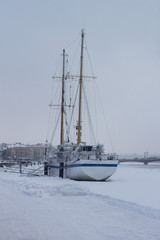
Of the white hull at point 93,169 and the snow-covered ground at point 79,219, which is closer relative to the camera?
the snow-covered ground at point 79,219

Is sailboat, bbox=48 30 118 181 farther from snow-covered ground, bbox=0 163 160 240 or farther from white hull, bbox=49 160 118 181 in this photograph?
snow-covered ground, bbox=0 163 160 240

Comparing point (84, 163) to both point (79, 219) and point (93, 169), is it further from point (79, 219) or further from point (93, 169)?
point (79, 219)

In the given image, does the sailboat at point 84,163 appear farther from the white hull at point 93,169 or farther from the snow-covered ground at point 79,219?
the snow-covered ground at point 79,219

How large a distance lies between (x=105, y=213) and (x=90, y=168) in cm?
1900

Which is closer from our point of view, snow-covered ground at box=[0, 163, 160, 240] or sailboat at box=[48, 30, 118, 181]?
snow-covered ground at box=[0, 163, 160, 240]

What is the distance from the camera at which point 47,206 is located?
1345 cm

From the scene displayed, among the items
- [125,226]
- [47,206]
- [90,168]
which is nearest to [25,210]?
[47,206]

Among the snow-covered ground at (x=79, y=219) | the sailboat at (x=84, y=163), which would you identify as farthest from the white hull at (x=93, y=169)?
the snow-covered ground at (x=79, y=219)

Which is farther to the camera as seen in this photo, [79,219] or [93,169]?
[93,169]

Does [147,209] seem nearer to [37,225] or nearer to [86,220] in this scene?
[86,220]

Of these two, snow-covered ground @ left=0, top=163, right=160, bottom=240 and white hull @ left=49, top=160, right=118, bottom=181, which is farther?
white hull @ left=49, top=160, right=118, bottom=181

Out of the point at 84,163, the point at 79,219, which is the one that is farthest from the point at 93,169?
the point at 79,219

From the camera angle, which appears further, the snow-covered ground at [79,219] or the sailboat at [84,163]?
the sailboat at [84,163]

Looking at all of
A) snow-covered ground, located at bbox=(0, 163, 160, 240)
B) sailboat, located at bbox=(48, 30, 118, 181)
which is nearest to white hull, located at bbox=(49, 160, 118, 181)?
sailboat, located at bbox=(48, 30, 118, 181)
